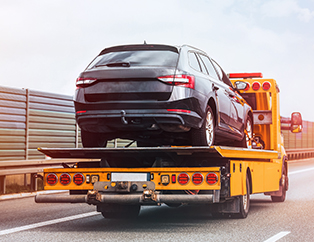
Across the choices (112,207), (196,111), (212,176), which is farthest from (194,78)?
(112,207)

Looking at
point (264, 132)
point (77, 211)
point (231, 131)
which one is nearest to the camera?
point (231, 131)

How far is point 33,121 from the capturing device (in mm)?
15156

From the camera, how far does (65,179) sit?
8.52m

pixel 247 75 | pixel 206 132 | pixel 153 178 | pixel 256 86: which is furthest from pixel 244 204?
pixel 247 75

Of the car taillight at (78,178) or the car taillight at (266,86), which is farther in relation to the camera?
the car taillight at (266,86)

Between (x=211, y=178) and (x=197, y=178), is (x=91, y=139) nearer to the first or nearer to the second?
(x=197, y=178)

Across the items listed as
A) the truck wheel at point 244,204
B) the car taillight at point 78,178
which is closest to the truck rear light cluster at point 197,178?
the car taillight at point 78,178

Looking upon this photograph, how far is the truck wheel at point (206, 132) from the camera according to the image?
834 centimetres

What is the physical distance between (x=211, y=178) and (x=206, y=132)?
74 cm

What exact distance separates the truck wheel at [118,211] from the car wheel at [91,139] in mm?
1230

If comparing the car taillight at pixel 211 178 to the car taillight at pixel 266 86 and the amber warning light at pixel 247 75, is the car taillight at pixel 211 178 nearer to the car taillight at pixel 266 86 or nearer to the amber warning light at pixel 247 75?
the car taillight at pixel 266 86

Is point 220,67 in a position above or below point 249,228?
above

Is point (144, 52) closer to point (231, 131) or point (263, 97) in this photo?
point (231, 131)

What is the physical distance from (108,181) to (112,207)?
151 centimetres
